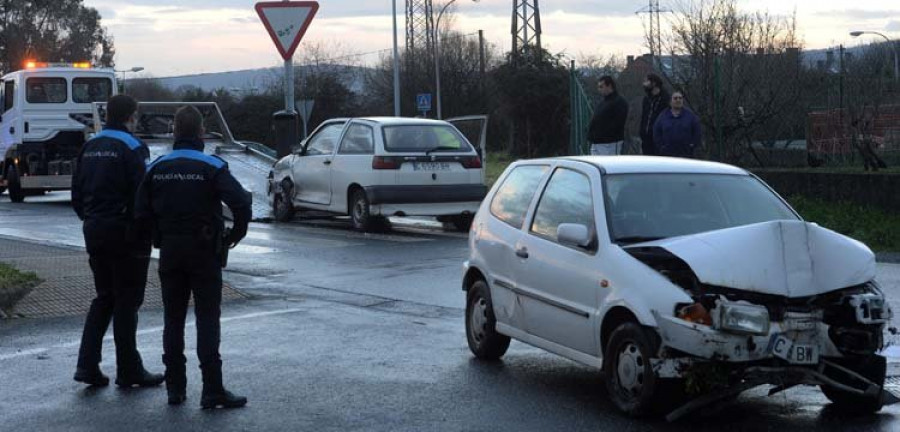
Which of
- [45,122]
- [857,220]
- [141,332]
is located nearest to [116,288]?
[141,332]

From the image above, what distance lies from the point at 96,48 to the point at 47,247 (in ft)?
247

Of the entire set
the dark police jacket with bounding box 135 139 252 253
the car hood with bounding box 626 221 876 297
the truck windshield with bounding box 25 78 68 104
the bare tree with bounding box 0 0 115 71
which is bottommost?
the car hood with bounding box 626 221 876 297

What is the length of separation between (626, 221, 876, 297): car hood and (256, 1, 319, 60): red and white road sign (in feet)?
48.8

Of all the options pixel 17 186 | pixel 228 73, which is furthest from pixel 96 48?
pixel 17 186

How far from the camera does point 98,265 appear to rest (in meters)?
7.93

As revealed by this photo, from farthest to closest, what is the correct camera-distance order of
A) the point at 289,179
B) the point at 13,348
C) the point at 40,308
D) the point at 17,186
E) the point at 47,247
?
the point at 17,186
the point at 289,179
the point at 47,247
the point at 40,308
the point at 13,348

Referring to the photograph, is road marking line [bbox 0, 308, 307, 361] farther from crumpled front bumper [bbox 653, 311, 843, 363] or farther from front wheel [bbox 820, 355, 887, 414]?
front wheel [bbox 820, 355, 887, 414]

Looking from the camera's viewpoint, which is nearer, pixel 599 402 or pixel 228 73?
pixel 599 402

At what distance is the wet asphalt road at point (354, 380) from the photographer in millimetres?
6953

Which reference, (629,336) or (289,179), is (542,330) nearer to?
(629,336)

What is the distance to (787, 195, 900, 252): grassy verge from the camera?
595 inches

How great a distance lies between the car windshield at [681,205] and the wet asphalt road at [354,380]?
3.35ft

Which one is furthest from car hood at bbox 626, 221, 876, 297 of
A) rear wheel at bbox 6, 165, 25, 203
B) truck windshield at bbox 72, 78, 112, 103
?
rear wheel at bbox 6, 165, 25, 203

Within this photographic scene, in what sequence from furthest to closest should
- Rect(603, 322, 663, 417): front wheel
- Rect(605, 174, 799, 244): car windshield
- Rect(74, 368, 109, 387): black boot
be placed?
Rect(74, 368, 109, 387): black boot, Rect(605, 174, 799, 244): car windshield, Rect(603, 322, 663, 417): front wheel
